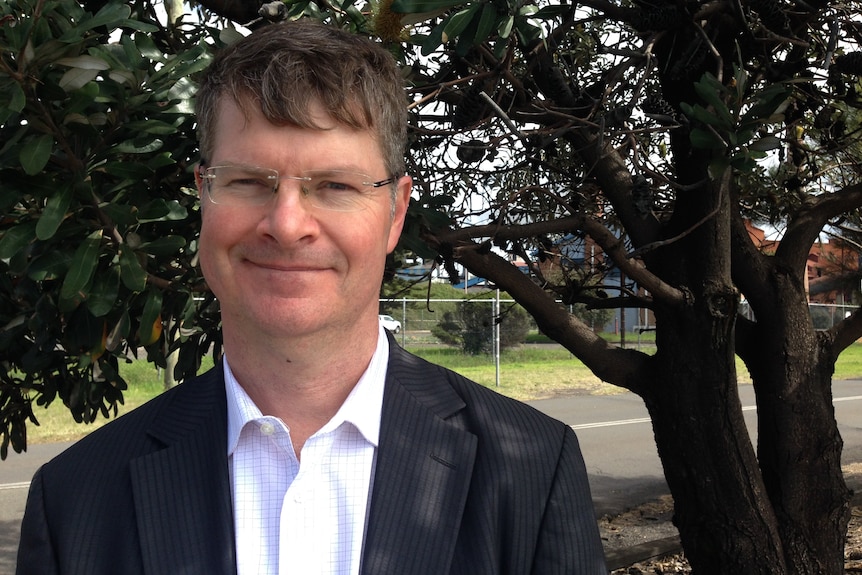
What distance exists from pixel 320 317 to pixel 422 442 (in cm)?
31

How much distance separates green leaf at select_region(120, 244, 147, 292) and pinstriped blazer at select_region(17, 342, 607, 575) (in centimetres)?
75

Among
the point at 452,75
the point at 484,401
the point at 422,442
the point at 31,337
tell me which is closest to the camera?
the point at 422,442

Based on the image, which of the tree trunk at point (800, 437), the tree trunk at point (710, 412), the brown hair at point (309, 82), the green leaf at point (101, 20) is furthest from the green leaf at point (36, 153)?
the tree trunk at point (800, 437)

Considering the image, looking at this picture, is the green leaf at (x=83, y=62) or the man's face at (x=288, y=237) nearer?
the man's face at (x=288, y=237)

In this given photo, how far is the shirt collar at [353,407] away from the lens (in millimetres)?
1443

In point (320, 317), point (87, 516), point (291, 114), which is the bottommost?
point (87, 516)

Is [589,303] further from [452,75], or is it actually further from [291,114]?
[291,114]

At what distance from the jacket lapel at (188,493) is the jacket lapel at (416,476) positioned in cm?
23

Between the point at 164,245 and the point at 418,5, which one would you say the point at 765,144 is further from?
the point at 164,245

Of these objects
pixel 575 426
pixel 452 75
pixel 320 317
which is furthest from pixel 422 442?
pixel 575 426

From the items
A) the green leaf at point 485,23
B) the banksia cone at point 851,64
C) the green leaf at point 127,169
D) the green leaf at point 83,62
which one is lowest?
the green leaf at point 127,169

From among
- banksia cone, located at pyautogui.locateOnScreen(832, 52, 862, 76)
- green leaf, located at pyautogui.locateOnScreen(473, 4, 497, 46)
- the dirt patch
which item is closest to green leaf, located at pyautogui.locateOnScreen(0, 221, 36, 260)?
green leaf, located at pyautogui.locateOnScreen(473, 4, 497, 46)

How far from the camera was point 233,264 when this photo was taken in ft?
4.43

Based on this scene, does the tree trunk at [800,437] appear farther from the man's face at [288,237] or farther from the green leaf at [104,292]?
the man's face at [288,237]
